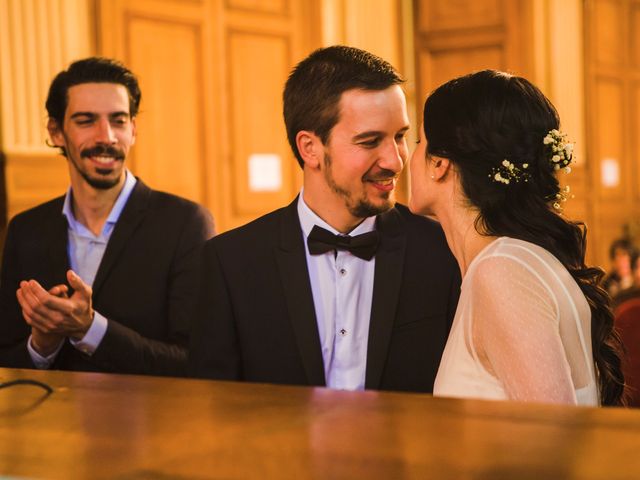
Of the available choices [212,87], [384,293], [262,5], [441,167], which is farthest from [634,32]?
[441,167]

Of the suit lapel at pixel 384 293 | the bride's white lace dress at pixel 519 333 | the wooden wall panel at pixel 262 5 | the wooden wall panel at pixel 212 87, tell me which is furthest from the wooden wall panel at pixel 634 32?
the bride's white lace dress at pixel 519 333

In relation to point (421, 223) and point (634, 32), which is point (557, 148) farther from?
point (634, 32)

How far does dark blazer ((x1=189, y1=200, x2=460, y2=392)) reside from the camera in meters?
2.33

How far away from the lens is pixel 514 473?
2.68 feet

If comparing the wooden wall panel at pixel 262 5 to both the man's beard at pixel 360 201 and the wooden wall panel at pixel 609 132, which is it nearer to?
the wooden wall panel at pixel 609 132

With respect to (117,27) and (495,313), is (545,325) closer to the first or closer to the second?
(495,313)

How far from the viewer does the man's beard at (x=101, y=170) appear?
316 cm

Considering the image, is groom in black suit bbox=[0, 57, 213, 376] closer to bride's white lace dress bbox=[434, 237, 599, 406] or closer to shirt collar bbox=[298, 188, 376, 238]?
shirt collar bbox=[298, 188, 376, 238]

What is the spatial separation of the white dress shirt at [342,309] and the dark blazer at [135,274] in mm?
705

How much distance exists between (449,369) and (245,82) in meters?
5.61

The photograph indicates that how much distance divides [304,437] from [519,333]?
88cm

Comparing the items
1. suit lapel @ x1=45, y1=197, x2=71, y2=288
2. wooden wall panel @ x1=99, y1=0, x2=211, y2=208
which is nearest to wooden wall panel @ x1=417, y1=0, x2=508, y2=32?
wooden wall panel @ x1=99, y1=0, x2=211, y2=208

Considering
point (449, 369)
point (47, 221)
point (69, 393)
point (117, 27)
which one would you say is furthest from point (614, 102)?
point (69, 393)

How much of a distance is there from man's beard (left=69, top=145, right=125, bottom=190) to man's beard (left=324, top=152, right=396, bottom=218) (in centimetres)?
96
